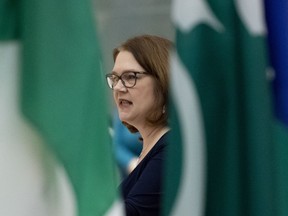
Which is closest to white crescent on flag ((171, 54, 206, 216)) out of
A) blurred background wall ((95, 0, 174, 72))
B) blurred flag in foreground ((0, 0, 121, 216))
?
blurred flag in foreground ((0, 0, 121, 216))

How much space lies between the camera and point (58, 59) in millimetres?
860

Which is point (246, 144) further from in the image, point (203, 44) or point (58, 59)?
point (58, 59)

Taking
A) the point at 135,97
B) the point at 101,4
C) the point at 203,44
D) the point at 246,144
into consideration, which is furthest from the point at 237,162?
the point at 101,4

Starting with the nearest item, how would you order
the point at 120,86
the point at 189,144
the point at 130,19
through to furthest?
the point at 189,144
the point at 120,86
the point at 130,19

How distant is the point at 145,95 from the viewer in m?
1.55

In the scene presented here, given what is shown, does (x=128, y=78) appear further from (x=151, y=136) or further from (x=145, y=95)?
(x=151, y=136)

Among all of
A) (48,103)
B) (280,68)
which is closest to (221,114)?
(280,68)

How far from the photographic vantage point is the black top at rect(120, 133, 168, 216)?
55.5 inches

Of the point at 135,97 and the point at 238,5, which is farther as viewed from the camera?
the point at 135,97

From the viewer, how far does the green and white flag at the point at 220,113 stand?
32.7 inches

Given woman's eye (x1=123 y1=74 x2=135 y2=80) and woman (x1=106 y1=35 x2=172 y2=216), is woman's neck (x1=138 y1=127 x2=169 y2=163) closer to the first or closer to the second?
woman (x1=106 y1=35 x2=172 y2=216)

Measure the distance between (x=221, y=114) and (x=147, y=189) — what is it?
0.60 m

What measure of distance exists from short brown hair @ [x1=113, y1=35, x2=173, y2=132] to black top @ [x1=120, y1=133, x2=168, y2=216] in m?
0.10

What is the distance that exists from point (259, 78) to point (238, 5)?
10cm
